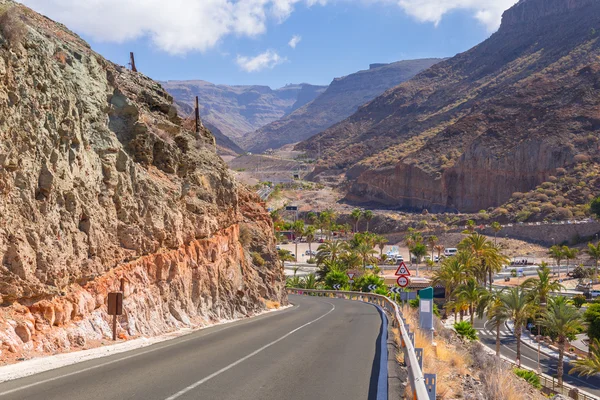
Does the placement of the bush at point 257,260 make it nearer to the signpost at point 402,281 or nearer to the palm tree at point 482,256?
the signpost at point 402,281

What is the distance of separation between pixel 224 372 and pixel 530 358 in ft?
139

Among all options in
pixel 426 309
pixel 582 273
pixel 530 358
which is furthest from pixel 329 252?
pixel 426 309

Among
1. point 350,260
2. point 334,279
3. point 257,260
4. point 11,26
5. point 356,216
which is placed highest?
→ point 11,26

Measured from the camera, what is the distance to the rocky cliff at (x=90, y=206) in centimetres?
1181

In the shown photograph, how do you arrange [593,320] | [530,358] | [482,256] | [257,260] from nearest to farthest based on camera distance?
[257,260]
[593,320]
[530,358]
[482,256]

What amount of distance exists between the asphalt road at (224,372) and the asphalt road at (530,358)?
2913cm

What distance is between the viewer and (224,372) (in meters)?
10.7

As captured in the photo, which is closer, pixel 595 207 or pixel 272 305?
pixel 272 305

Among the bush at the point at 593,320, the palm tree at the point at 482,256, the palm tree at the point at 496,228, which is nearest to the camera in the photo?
the bush at the point at 593,320

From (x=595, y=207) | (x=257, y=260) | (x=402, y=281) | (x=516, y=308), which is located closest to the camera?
(x=402, y=281)

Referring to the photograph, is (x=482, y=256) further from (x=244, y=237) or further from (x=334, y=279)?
(x=244, y=237)

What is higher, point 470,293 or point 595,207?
point 595,207

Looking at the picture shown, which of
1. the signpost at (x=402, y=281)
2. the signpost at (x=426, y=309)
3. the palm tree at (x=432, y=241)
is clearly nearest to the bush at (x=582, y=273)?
the palm tree at (x=432, y=241)

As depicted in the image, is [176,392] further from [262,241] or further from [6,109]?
[262,241]
